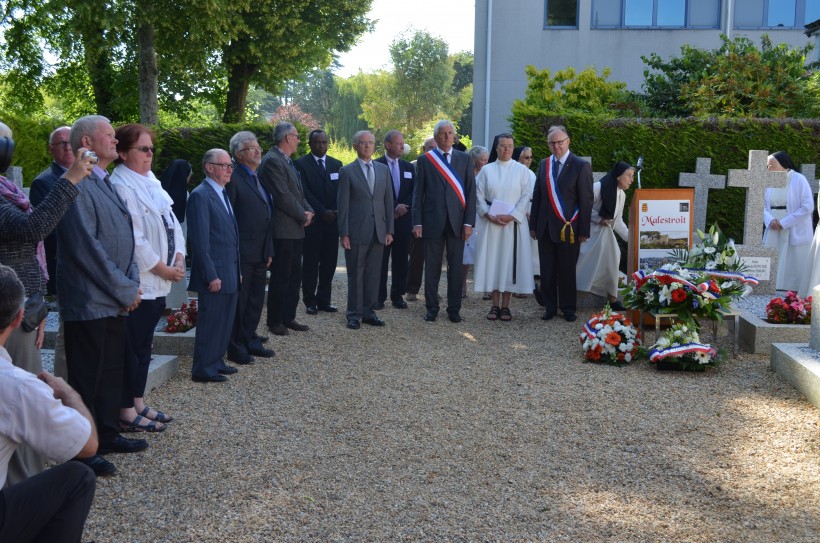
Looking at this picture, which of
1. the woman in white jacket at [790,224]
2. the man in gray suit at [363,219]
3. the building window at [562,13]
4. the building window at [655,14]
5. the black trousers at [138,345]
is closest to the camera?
the black trousers at [138,345]

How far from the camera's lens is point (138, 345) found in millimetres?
6066

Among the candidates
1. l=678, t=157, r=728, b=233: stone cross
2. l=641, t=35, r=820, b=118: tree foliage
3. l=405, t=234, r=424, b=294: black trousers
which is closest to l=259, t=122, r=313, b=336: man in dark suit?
l=405, t=234, r=424, b=294: black trousers

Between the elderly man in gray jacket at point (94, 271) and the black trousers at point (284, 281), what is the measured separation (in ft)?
12.2

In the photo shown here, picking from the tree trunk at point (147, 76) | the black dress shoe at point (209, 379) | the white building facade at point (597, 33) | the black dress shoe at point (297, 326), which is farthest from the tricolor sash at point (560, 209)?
the white building facade at point (597, 33)

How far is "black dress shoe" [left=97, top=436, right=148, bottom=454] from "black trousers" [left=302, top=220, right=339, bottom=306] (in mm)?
5053

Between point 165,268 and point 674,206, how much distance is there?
6.28m

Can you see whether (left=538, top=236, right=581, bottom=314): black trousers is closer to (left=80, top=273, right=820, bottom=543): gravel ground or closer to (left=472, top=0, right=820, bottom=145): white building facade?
(left=80, top=273, right=820, bottom=543): gravel ground

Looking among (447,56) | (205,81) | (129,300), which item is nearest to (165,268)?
(129,300)

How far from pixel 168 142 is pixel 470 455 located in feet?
35.7

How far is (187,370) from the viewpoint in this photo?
7.83m

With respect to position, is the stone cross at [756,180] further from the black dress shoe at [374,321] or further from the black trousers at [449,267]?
the black dress shoe at [374,321]

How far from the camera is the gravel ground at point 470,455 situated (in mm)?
4566

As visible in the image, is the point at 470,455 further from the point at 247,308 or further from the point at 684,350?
the point at 247,308

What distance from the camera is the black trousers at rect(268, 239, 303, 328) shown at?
360 inches
